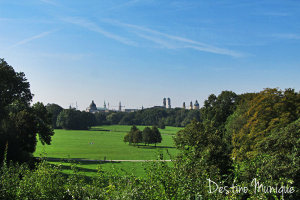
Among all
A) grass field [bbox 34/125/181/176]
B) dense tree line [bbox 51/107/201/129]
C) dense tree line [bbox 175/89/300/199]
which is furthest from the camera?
dense tree line [bbox 51/107/201/129]

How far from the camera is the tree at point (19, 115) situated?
101 ft

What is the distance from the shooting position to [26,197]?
8539 millimetres

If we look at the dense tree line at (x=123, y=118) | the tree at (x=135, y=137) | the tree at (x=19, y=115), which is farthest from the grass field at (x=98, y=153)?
the dense tree line at (x=123, y=118)

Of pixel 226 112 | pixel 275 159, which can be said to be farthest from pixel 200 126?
pixel 226 112

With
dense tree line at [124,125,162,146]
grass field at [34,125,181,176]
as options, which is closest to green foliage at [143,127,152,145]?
dense tree line at [124,125,162,146]

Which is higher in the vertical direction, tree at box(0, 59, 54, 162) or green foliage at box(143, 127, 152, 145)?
tree at box(0, 59, 54, 162)

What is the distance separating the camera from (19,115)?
35562 mm

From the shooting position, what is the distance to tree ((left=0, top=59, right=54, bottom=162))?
30.8 m

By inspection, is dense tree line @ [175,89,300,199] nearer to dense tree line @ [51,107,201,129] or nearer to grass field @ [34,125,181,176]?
grass field @ [34,125,181,176]

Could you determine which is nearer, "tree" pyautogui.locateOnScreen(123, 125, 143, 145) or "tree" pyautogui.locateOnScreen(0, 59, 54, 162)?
"tree" pyautogui.locateOnScreen(0, 59, 54, 162)

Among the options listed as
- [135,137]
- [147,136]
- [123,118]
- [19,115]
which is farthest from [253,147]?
[123,118]

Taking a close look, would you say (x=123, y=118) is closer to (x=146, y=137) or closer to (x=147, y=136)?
(x=146, y=137)

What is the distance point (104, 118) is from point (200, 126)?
15599 centimetres

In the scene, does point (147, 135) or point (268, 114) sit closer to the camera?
point (268, 114)
